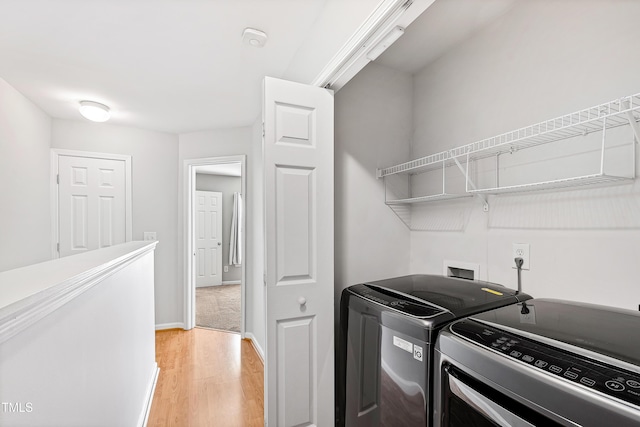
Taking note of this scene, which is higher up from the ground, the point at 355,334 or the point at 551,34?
the point at 551,34

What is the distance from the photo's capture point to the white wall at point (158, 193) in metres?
3.39

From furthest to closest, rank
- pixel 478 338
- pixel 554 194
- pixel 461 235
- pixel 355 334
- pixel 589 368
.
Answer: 1. pixel 461 235
2. pixel 355 334
3. pixel 554 194
4. pixel 478 338
5. pixel 589 368

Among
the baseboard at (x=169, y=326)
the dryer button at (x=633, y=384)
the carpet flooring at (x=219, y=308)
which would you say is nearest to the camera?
the dryer button at (x=633, y=384)

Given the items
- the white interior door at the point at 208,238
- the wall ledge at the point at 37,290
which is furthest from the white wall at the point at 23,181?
the white interior door at the point at 208,238

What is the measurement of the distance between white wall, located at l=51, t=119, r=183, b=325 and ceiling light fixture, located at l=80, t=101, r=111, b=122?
612mm

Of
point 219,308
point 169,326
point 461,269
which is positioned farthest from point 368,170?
point 219,308

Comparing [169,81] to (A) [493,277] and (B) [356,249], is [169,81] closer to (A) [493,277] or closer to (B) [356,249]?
(B) [356,249]

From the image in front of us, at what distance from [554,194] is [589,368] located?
2.91 feet

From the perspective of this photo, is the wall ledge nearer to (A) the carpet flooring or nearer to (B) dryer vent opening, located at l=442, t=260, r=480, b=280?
(B) dryer vent opening, located at l=442, t=260, r=480, b=280

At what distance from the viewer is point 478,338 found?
0.91 m

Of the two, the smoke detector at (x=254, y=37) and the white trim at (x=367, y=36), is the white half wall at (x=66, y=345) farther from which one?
the smoke detector at (x=254, y=37)

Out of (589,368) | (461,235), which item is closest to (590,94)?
(461,235)

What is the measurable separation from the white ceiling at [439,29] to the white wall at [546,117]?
0.19ft

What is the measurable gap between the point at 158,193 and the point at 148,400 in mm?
2278
